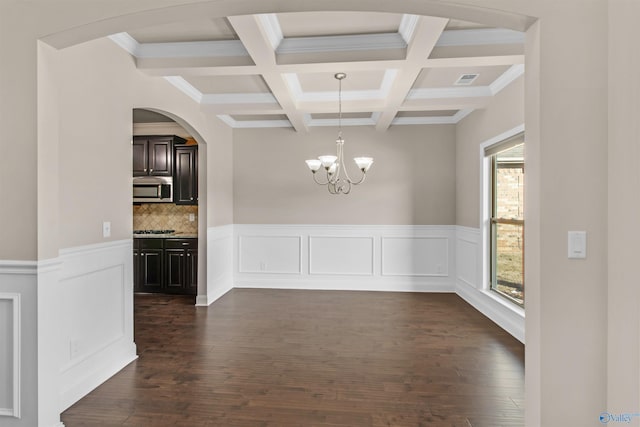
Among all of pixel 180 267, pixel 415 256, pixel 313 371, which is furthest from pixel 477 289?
pixel 180 267

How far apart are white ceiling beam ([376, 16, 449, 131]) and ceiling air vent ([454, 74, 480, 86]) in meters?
0.62

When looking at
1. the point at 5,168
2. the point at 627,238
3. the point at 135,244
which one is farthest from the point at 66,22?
the point at 135,244

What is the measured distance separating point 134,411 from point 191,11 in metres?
2.51

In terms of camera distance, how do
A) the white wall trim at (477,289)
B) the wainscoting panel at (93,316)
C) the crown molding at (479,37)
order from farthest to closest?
the white wall trim at (477,289) < the crown molding at (479,37) < the wainscoting panel at (93,316)

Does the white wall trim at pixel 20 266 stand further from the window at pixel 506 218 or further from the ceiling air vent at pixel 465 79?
the window at pixel 506 218

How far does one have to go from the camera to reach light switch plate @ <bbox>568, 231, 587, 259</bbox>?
1.64m

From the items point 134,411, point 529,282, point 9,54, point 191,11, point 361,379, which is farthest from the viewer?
point 361,379

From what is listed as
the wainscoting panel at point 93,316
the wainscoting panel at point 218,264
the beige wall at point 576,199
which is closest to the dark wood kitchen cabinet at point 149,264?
the wainscoting panel at point 218,264

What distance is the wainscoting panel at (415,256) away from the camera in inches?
236

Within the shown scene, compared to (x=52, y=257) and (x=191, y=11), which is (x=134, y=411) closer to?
(x=52, y=257)

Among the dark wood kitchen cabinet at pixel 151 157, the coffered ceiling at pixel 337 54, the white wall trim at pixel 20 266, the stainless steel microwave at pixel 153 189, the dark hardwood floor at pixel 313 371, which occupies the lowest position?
the dark hardwood floor at pixel 313 371

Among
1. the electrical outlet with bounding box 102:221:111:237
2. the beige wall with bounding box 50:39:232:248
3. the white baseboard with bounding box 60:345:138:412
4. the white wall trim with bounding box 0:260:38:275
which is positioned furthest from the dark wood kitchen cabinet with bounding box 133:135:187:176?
the white wall trim with bounding box 0:260:38:275

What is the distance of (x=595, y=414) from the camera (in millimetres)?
1639

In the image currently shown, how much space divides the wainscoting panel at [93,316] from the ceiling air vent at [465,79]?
150 inches
